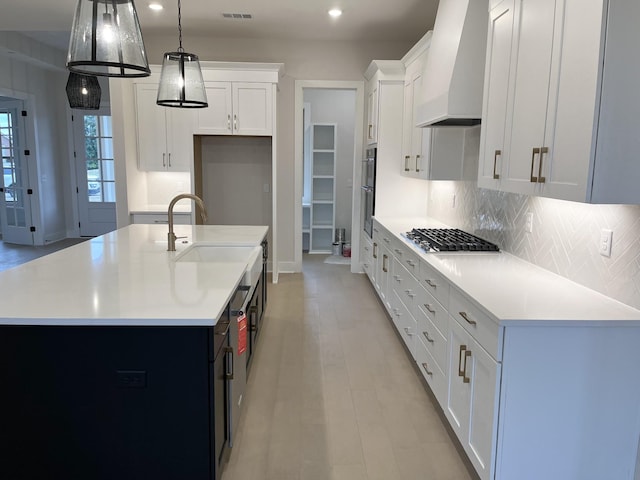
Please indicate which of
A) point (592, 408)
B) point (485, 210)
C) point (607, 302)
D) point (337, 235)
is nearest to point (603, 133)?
point (607, 302)

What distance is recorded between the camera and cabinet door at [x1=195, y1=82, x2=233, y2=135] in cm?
543

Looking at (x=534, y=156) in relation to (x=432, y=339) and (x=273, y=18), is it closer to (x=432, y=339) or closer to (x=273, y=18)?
(x=432, y=339)

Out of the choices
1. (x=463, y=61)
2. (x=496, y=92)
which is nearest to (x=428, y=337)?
(x=496, y=92)

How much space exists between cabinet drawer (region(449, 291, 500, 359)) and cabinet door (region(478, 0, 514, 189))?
734 millimetres

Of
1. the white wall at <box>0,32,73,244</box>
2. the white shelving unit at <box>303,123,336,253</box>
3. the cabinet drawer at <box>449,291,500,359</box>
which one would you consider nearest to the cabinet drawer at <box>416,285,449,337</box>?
the cabinet drawer at <box>449,291,500,359</box>

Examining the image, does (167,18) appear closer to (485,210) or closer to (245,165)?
(245,165)

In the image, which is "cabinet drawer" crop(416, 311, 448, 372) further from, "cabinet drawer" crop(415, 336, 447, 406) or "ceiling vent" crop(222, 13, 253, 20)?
"ceiling vent" crop(222, 13, 253, 20)

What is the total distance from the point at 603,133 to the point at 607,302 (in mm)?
774

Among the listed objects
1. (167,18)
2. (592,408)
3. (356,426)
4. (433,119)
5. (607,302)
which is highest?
(167,18)

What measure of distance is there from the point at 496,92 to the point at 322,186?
5087mm

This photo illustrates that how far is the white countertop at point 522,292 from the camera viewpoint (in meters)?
1.89

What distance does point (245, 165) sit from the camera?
6094 millimetres

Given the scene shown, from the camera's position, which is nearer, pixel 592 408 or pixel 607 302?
pixel 592 408

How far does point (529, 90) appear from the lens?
225 cm
